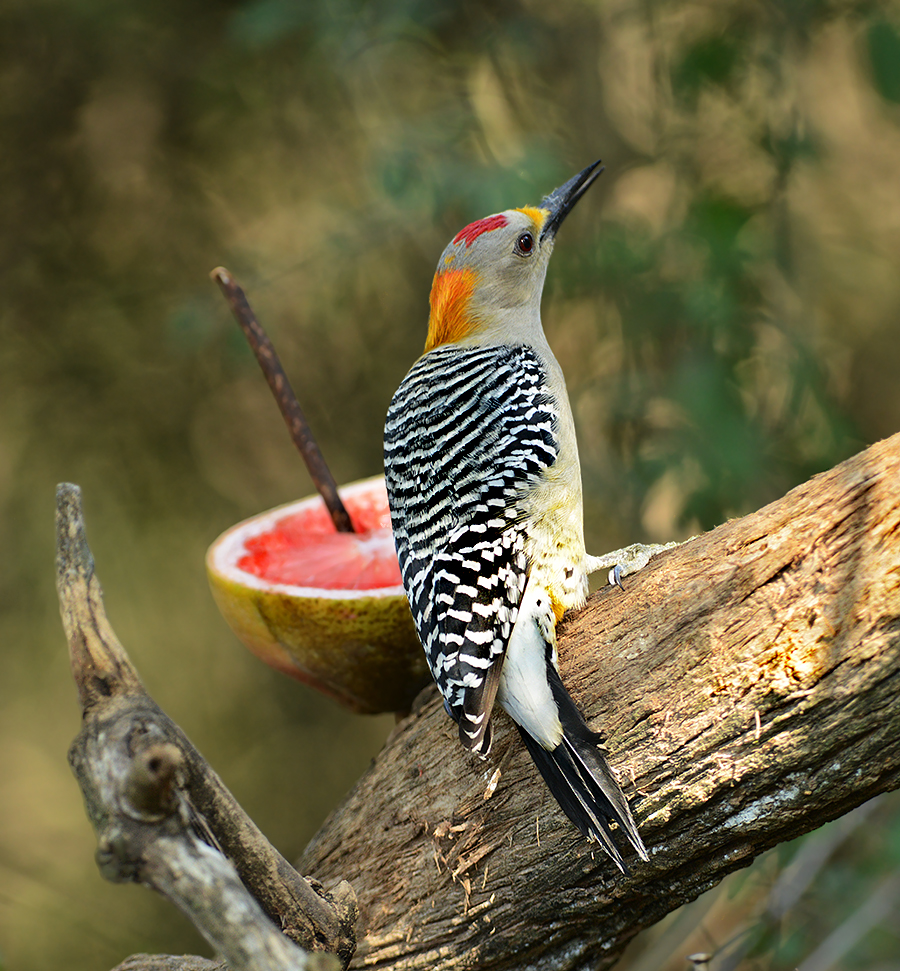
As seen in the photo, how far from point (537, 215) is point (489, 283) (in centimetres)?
31

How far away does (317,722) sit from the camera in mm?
4887

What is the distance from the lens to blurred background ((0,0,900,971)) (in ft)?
10.9

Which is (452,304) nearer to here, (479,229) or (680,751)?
(479,229)

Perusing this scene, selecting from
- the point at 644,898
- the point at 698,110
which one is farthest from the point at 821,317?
the point at 644,898

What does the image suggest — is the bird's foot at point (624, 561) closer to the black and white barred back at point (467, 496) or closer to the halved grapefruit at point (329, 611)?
the black and white barred back at point (467, 496)

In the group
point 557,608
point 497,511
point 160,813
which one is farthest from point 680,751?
point 160,813

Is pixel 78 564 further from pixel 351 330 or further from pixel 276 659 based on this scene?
pixel 351 330

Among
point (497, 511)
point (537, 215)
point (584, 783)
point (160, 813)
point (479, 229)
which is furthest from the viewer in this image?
point (537, 215)

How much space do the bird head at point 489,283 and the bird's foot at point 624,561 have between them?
670 mm

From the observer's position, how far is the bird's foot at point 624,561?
1.81 metres

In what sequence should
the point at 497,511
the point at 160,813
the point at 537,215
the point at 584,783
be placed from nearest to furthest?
the point at 160,813 → the point at 584,783 → the point at 497,511 → the point at 537,215

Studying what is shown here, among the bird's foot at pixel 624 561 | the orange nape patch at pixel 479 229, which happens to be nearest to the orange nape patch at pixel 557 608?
the bird's foot at pixel 624 561

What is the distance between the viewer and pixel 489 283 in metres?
2.29

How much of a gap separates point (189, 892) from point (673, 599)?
96cm
